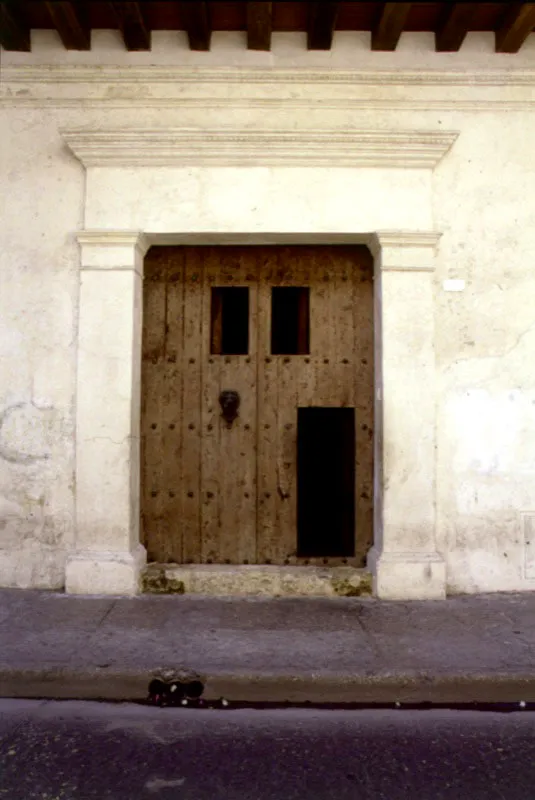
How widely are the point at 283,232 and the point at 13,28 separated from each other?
2417mm

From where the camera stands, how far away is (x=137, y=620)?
4.39 metres

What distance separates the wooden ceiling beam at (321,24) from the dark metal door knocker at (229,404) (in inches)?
105

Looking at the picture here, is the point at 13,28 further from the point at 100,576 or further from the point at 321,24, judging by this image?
the point at 100,576

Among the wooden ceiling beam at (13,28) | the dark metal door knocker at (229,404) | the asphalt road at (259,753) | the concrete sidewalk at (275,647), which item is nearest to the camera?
the asphalt road at (259,753)

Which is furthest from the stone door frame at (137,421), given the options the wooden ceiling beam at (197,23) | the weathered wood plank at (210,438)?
the wooden ceiling beam at (197,23)

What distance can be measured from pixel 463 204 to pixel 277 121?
1.53 m

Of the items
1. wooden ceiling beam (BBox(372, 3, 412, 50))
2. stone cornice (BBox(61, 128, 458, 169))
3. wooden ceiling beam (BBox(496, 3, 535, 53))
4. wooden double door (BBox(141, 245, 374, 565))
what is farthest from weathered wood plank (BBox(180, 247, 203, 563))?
wooden ceiling beam (BBox(496, 3, 535, 53))

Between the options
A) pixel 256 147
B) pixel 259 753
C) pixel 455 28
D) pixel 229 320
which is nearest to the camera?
pixel 259 753

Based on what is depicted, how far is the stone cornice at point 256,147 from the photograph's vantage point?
5.11m

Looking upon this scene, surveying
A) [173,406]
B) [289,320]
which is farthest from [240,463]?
[289,320]

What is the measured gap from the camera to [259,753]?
295 cm

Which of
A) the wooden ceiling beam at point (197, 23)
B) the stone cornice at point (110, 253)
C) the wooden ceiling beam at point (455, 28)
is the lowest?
the stone cornice at point (110, 253)

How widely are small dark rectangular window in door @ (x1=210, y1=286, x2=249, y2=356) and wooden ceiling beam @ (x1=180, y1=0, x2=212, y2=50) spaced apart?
1.78m

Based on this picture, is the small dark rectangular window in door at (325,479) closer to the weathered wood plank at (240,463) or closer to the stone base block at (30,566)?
the weathered wood plank at (240,463)
